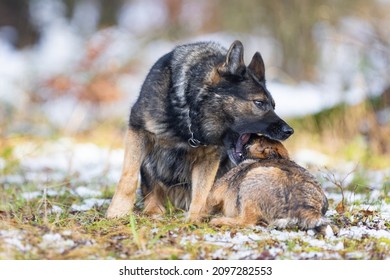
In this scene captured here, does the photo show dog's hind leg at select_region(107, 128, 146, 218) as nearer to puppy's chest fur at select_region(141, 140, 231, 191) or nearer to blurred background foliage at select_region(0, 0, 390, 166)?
puppy's chest fur at select_region(141, 140, 231, 191)

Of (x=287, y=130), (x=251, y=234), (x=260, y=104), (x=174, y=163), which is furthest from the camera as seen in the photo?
(x=174, y=163)

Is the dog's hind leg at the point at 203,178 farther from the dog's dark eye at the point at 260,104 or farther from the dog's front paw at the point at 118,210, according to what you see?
the dog's dark eye at the point at 260,104

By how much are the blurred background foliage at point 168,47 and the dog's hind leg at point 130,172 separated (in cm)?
468

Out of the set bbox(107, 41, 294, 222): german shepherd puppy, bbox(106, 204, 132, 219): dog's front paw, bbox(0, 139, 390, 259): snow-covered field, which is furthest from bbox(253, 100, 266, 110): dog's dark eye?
bbox(106, 204, 132, 219): dog's front paw

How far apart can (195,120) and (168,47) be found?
12.3m

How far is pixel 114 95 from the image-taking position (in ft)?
43.9

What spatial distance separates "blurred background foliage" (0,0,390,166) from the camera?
10969 millimetres

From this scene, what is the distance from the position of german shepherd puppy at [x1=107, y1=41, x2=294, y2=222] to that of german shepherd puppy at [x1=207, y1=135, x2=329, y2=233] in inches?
11.2

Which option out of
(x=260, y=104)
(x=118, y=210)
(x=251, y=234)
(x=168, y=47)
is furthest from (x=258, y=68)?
(x=168, y=47)

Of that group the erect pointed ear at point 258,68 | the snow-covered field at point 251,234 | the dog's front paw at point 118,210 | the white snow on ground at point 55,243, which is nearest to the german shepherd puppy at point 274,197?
the snow-covered field at point 251,234

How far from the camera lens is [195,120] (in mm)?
5844

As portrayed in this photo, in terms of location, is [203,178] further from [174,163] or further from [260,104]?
[260,104]

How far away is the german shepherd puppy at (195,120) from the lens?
5676 mm
